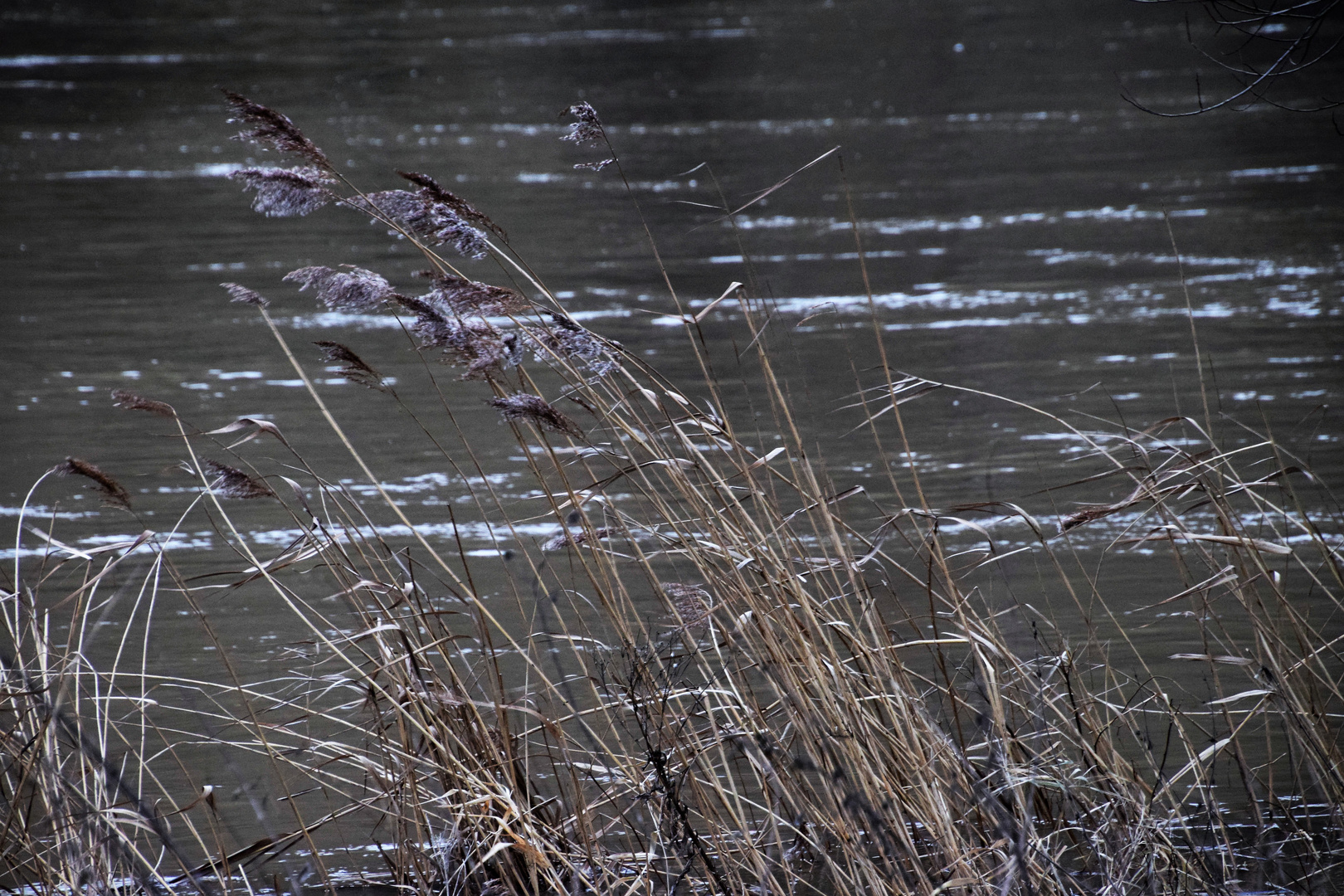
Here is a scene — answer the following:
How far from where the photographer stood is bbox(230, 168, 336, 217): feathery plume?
2248 millimetres

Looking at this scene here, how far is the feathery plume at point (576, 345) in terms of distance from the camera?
2.21m

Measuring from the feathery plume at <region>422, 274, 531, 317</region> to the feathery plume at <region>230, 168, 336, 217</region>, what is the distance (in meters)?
0.23

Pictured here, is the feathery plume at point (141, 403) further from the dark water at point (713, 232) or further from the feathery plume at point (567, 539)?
the dark water at point (713, 232)

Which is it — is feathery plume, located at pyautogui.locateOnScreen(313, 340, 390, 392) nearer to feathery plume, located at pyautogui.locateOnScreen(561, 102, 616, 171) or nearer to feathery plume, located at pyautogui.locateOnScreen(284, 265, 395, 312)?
feathery plume, located at pyautogui.locateOnScreen(284, 265, 395, 312)

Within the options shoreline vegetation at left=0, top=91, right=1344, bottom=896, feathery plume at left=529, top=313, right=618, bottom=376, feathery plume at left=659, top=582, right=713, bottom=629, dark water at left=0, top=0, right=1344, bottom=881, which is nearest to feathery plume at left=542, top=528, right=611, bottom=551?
shoreline vegetation at left=0, top=91, right=1344, bottom=896

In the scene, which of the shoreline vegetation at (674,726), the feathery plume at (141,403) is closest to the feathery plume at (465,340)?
the shoreline vegetation at (674,726)

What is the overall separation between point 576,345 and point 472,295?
0.56 feet

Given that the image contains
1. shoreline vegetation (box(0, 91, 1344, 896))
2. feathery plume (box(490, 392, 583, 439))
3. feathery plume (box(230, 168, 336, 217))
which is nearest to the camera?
feathery plume (box(490, 392, 583, 439))

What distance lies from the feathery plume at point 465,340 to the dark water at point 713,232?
2.62ft

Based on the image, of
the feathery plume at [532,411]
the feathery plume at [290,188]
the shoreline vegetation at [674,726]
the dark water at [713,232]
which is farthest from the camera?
the dark water at [713,232]

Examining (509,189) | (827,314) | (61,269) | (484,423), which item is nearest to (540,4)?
(509,189)

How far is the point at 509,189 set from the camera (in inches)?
372

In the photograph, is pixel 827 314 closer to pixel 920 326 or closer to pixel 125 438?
pixel 920 326

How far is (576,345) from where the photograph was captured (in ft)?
7.22
